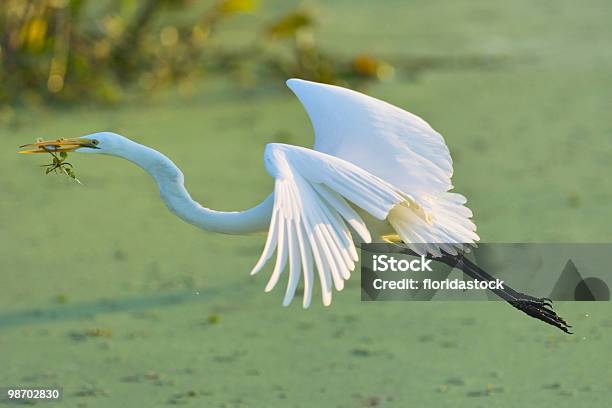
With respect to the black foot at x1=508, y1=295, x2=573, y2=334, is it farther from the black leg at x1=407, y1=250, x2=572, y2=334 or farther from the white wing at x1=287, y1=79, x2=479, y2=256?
the white wing at x1=287, y1=79, x2=479, y2=256

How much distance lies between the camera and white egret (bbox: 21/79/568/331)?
2535 mm

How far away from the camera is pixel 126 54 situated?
6.06 m

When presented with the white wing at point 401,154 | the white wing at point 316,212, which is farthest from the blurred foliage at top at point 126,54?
the white wing at point 316,212

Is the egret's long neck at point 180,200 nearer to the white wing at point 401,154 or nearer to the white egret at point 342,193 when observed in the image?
the white egret at point 342,193

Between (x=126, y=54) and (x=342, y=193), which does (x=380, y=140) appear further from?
(x=126, y=54)

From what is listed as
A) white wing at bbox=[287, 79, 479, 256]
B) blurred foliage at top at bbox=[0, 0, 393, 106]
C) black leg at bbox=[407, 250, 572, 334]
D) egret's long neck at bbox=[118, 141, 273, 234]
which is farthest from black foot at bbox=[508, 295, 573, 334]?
blurred foliage at top at bbox=[0, 0, 393, 106]

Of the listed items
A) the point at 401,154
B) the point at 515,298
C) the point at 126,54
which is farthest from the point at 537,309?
the point at 126,54

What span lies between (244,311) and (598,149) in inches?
81.0

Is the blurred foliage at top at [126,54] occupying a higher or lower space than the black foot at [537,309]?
higher

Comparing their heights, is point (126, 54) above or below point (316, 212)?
above

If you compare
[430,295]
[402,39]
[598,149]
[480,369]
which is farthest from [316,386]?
[402,39]

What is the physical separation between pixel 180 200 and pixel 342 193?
1.99 ft

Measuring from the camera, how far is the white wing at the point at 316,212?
2.47 metres

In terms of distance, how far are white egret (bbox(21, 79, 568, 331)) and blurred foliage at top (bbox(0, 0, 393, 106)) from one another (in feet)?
7.70
